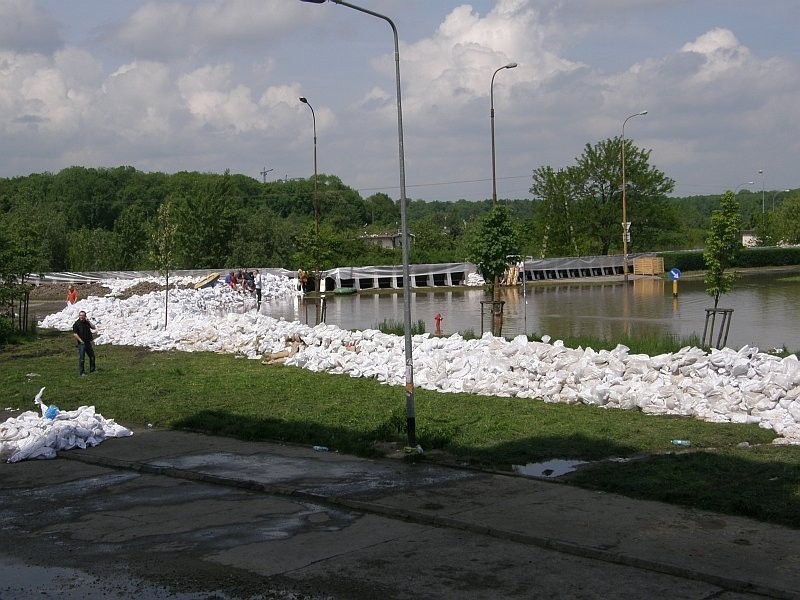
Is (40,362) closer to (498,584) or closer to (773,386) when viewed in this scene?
(773,386)

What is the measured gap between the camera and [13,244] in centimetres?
3194

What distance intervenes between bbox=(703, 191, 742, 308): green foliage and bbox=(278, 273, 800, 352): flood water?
5.54 feet

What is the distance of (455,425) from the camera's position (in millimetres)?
15047

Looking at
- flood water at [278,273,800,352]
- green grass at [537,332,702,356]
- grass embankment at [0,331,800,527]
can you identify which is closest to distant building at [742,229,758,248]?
flood water at [278,273,800,352]

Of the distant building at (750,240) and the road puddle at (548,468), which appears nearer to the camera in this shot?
the road puddle at (548,468)

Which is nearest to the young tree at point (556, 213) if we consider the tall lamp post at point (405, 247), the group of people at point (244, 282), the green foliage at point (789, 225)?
the group of people at point (244, 282)

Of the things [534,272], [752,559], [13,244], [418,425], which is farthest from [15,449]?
[534,272]

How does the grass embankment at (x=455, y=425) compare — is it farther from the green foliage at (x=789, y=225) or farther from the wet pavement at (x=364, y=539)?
the green foliage at (x=789, y=225)

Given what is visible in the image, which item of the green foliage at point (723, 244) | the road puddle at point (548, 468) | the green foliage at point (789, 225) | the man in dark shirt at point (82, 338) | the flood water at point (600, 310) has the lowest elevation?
the road puddle at point (548, 468)

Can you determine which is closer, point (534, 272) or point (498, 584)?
point (498, 584)

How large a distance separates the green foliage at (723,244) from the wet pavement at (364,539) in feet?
51.5

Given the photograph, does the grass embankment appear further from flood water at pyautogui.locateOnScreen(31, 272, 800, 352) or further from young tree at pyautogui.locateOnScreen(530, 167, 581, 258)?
young tree at pyautogui.locateOnScreen(530, 167, 581, 258)

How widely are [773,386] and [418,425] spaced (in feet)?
19.6

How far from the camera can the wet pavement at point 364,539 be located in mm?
7824
